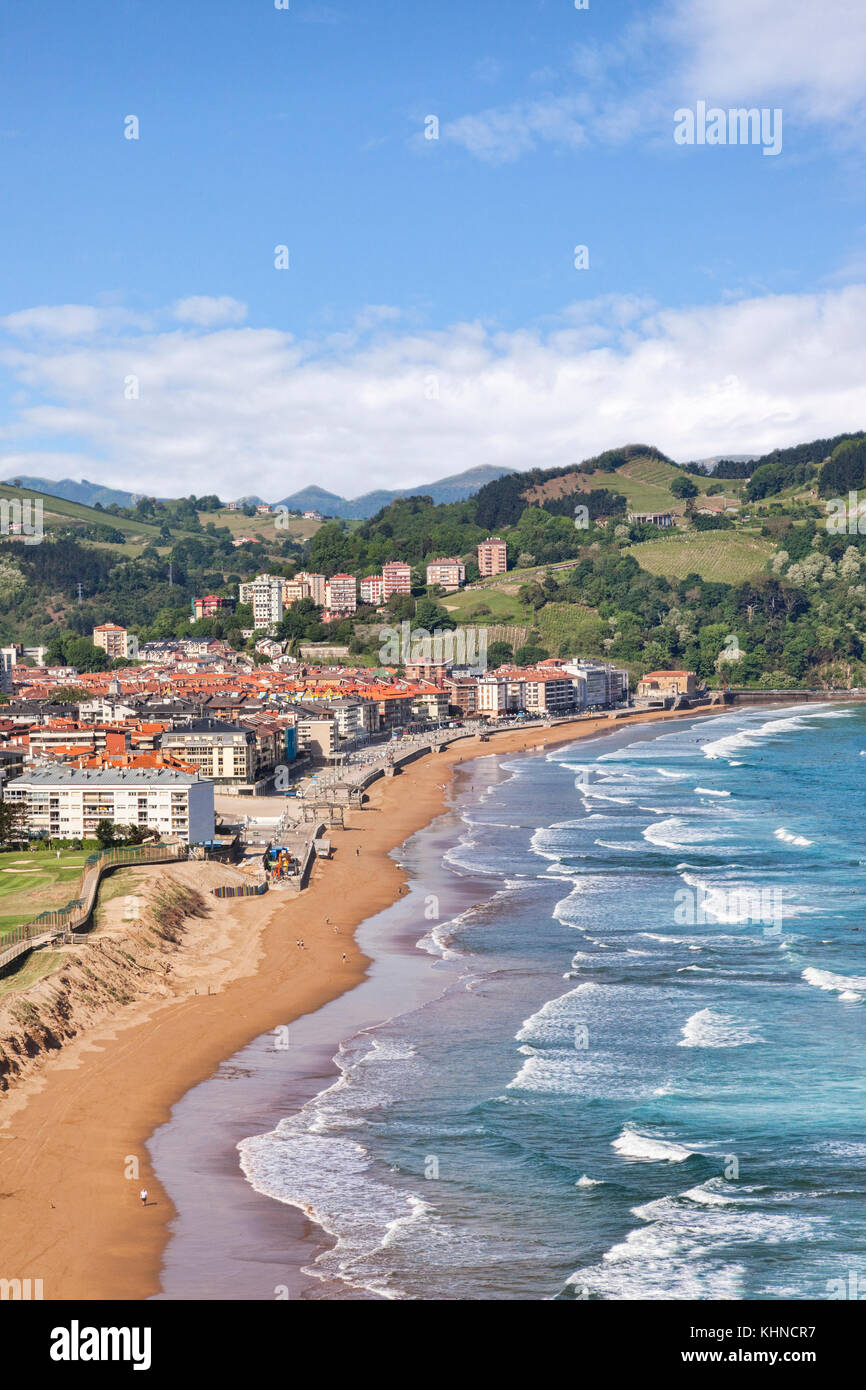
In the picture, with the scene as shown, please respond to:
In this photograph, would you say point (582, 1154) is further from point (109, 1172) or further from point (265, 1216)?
point (109, 1172)

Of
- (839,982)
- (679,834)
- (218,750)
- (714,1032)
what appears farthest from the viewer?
(218,750)

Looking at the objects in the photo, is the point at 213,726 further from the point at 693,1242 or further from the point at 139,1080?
the point at 693,1242

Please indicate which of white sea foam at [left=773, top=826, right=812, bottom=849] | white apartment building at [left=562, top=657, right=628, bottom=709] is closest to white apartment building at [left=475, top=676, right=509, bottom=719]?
white apartment building at [left=562, top=657, right=628, bottom=709]

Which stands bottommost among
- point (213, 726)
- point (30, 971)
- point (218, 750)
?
point (30, 971)

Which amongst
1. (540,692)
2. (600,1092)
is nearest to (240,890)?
(600,1092)

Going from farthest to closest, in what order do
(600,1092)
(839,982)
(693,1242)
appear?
(839,982), (600,1092), (693,1242)
